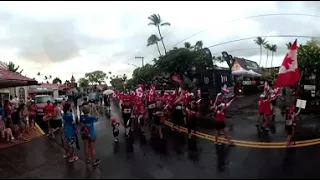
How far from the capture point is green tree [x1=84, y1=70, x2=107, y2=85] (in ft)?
408

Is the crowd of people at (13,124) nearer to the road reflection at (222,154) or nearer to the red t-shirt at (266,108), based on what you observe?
the road reflection at (222,154)

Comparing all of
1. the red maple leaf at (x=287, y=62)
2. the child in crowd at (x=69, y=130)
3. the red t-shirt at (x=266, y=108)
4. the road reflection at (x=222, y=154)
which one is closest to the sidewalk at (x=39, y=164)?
the child in crowd at (x=69, y=130)

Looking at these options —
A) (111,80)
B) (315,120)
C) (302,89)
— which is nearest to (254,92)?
(302,89)

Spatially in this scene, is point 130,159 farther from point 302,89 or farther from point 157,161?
point 302,89

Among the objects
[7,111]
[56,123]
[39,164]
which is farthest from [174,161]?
[7,111]

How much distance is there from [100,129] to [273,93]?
8.87 m

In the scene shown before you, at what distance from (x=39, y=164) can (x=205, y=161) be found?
5003 mm

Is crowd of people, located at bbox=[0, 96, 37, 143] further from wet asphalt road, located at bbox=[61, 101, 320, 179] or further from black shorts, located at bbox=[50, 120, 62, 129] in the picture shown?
wet asphalt road, located at bbox=[61, 101, 320, 179]

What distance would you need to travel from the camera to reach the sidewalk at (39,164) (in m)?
8.37

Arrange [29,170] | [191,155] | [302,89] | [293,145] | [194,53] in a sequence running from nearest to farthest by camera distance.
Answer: [29,170] → [191,155] → [293,145] → [302,89] → [194,53]

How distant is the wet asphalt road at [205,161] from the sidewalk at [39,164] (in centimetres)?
64

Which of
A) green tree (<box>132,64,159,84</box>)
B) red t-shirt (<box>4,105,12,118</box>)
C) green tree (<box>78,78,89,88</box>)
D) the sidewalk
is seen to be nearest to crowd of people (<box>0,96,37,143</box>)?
red t-shirt (<box>4,105,12,118</box>)

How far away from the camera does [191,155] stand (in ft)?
32.8

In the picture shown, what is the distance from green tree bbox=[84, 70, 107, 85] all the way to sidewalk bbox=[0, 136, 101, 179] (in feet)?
371
